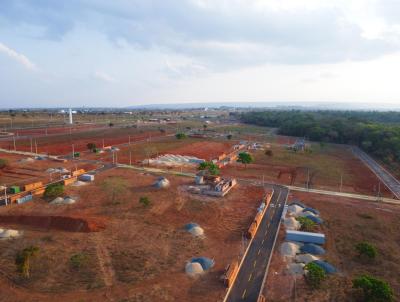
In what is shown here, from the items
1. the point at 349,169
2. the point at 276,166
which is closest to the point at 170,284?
the point at 276,166

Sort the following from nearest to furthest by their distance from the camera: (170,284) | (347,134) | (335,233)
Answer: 1. (170,284)
2. (335,233)
3. (347,134)

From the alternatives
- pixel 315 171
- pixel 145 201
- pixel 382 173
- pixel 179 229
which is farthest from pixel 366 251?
pixel 382 173

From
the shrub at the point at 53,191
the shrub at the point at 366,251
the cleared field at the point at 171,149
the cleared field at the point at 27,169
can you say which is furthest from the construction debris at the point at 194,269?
the cleared field at the point at 171,149

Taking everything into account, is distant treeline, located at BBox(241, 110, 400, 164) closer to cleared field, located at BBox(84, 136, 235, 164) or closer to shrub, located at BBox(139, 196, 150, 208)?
cleared field, located at BBox(84, 136, 235, 164)

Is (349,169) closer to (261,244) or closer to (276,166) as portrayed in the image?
(276,166)

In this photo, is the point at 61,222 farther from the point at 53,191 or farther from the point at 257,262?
the point at 257,262

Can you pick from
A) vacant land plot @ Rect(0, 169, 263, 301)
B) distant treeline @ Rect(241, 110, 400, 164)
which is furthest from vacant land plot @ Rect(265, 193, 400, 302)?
distant treeline @ Rect(241, 110, 400, 164)
